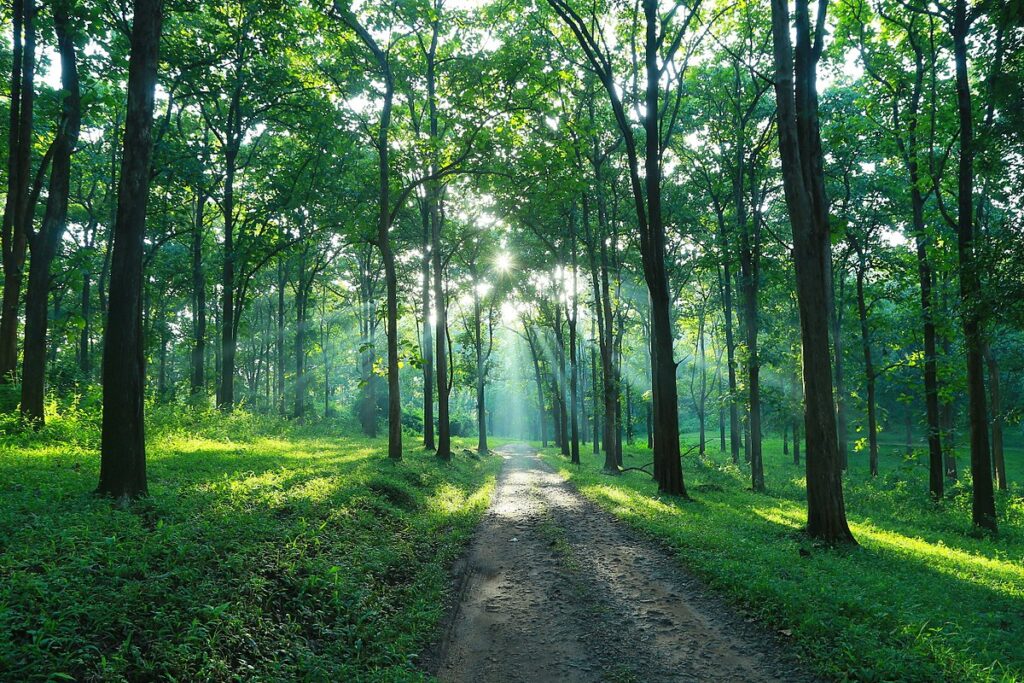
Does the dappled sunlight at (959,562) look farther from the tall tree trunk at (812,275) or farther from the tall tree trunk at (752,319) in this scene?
the tall tree trunk at (752,319)

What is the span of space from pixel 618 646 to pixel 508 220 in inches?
867

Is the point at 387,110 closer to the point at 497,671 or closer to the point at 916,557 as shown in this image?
the point at 497,671

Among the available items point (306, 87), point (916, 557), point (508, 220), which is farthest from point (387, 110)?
point (916, 557)

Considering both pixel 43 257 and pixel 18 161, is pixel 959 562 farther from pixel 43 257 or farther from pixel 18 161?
pixel 18 161

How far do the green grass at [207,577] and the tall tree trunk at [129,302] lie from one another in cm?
60

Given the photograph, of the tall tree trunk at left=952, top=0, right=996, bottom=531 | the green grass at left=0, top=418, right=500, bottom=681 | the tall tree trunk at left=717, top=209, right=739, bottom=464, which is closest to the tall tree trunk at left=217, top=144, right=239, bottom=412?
the green grass at left=0, top=418, right=500, bottom=681

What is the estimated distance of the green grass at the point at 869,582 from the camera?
4789mm

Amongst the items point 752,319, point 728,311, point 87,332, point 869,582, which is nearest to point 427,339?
point 752,319

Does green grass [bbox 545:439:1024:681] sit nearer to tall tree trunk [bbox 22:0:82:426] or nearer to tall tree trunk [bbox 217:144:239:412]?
tall tree trunk [bbox 22:0:82:426]

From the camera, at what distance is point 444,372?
842 inches

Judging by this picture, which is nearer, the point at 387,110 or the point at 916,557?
the point at 916,557

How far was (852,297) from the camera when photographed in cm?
2427

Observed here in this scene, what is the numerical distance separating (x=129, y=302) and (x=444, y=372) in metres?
14.5

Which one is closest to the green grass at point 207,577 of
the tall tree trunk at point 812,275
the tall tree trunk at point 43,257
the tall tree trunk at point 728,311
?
the tall tree trunk at point 43,257
